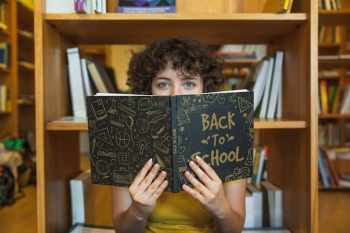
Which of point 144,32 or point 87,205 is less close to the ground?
point 144,32

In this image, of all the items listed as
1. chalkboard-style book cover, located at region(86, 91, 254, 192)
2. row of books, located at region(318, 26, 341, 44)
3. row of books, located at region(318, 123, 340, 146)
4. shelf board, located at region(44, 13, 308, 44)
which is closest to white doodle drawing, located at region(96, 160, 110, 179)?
chalkboard-style book cover, located at region(86, 91, 254, 192)

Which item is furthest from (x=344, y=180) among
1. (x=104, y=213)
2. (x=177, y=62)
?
(x=177, y=62)

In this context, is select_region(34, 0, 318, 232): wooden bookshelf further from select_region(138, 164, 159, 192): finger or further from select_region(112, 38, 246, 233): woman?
select_region(138, 164, 159, 192): finger

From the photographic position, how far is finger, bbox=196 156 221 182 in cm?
68

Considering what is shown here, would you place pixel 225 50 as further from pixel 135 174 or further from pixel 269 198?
pixel 135 174

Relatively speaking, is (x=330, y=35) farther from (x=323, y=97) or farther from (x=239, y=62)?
(x=239, y=62)

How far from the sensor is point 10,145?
8.24 feet

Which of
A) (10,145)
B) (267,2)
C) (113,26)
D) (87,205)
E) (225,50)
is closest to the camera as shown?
(113,26)

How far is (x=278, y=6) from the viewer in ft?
Answer: 3.39

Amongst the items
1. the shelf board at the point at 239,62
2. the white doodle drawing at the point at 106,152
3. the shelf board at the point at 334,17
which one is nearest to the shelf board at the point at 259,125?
Result: the white doodle drawing at the point at 106,152

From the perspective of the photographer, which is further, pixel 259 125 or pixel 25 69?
pixel 25 69

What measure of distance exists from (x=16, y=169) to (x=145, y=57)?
6.17 feet

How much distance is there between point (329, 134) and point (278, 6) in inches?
91.6

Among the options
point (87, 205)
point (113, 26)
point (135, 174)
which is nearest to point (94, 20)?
point (113, 26)
